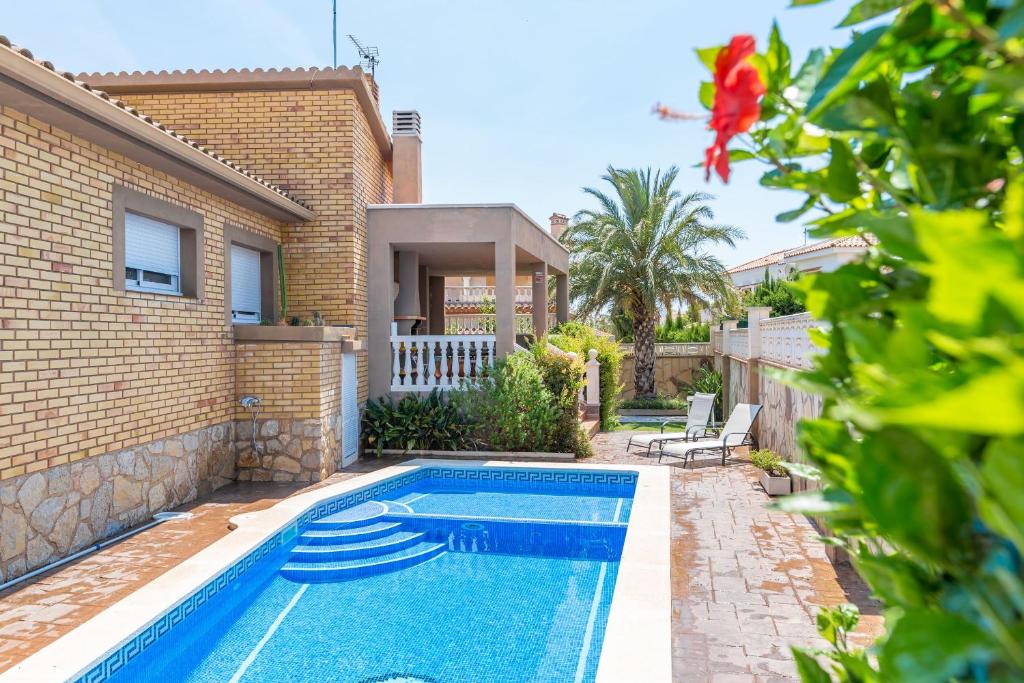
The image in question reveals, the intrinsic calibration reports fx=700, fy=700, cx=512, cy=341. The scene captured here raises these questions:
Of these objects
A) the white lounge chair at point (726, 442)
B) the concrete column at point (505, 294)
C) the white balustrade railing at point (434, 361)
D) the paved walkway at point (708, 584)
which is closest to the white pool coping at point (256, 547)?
the paved walkway at point (708, 584)

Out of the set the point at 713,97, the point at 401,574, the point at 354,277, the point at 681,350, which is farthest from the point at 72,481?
the point at 681,350

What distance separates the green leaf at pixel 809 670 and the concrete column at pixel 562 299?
18.9 metres

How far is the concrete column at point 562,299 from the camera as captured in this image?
66.3 feet

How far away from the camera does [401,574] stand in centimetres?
731

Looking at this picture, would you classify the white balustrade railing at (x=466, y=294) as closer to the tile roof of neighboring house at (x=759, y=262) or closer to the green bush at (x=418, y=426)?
the green bush at (x=418, y=426)

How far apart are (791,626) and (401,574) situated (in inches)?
153

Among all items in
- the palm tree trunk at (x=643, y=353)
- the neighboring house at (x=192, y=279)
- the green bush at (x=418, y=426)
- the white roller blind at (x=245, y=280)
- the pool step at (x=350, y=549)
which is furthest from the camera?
the palm tree trunk at (x=643, y=353)

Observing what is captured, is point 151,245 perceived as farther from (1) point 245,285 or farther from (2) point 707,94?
(2) point 707,94

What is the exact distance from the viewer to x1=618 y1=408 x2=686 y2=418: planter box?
22.7 metres

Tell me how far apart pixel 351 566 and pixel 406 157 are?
10.6 metres

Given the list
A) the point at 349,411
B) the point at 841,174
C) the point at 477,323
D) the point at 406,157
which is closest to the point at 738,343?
the point at 406,157

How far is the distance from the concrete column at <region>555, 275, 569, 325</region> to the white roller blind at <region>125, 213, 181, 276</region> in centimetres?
1214

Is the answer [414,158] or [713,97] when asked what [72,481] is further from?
[414,158]

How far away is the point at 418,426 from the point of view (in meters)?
12.6
